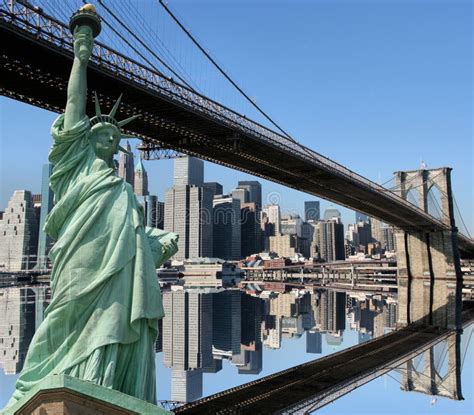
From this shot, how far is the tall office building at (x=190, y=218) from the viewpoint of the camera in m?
77.7

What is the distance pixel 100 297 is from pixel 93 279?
0.59ft

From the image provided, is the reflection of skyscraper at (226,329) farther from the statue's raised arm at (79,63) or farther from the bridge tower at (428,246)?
the bridge tower at (428,246)

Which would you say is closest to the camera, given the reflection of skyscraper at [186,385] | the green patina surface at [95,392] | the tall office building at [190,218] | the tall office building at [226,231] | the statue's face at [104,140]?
the green patina surface at [95,392]

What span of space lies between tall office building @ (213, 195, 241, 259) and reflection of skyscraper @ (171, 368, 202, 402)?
76774 mm

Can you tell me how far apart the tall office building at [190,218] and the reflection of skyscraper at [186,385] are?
67.1m

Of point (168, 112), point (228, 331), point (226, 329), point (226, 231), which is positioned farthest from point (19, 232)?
point (228, 331)

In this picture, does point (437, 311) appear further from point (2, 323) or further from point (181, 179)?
point (181, 179)

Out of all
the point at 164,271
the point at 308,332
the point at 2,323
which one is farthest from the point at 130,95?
the point at 164,271

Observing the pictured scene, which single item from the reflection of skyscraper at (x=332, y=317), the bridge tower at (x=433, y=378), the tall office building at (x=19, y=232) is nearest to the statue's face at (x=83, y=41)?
the bridge tower at (x=433, y=378)

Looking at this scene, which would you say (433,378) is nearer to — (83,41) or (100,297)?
(100,297)

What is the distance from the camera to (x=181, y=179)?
3831 inches

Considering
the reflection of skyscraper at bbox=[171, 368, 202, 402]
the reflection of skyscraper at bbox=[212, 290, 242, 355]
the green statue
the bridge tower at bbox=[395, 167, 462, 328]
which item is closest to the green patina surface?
the green statue

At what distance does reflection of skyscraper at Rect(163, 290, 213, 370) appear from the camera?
11180 mm

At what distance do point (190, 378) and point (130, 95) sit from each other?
9.73 metres
